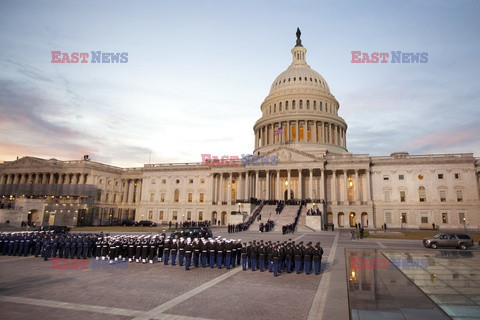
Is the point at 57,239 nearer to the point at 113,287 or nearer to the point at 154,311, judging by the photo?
the point at 113,287

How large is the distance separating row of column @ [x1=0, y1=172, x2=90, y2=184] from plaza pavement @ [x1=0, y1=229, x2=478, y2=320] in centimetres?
6352

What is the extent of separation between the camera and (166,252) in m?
17.4

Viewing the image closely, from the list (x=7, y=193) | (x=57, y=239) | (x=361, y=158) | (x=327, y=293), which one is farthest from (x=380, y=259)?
(x=7, y=193)

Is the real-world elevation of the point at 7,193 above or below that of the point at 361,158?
below

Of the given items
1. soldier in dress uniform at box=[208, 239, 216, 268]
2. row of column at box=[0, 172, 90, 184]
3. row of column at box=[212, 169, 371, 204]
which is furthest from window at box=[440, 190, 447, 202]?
row of column at box=[0, 172, 90, 184]

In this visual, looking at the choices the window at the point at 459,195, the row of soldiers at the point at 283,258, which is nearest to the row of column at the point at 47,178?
the row of soldiers at the point at 283,258

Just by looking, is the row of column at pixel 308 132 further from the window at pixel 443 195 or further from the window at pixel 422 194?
the window at pixel 443 195

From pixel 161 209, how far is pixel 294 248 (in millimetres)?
64367

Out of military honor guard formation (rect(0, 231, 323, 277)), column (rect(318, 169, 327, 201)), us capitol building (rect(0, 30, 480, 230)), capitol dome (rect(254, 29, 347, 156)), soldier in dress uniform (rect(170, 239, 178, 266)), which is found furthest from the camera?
capitol dome (rect(254, 29, 347, 156))

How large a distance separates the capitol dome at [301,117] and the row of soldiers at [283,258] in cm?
5754

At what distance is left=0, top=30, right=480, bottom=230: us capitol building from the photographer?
5766 cm

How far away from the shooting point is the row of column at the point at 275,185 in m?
61.0

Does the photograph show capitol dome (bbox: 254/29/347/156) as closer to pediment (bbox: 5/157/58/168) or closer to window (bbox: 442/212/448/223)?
window (bbox: 442/212/448/223)

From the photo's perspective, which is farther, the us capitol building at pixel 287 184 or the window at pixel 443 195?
the window at pixel 443 195
